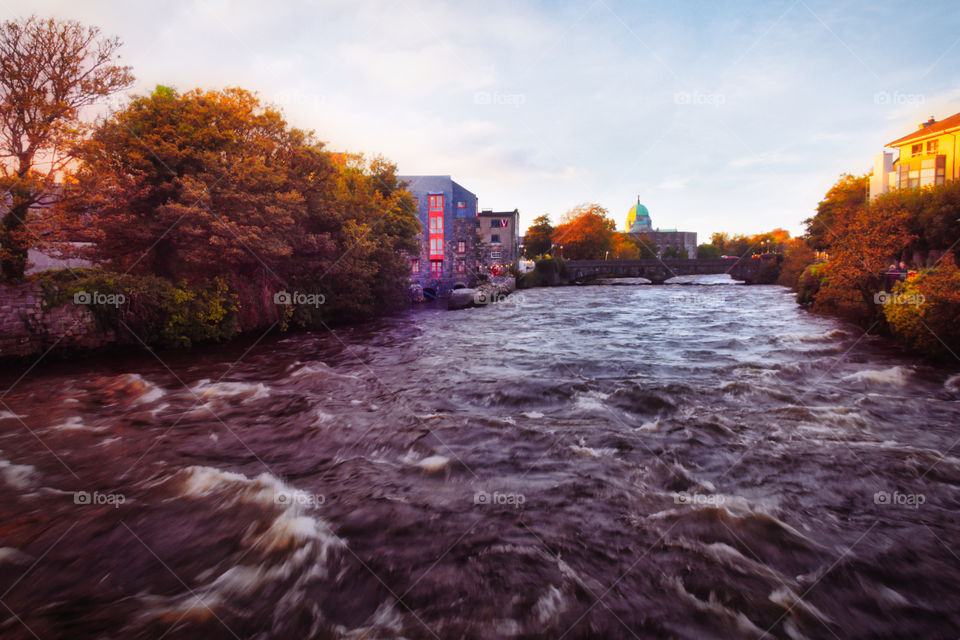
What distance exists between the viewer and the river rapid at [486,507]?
3424 mm

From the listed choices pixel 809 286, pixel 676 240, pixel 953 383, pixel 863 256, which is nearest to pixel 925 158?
pixel 809 286

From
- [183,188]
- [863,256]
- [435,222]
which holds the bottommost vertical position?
[863,256]

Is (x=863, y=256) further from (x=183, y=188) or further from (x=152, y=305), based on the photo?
(x=152, y=305)

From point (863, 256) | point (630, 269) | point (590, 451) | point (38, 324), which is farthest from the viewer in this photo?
point (630, 269)

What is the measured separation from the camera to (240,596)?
3.62 meters

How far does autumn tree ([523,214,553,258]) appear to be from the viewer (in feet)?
255

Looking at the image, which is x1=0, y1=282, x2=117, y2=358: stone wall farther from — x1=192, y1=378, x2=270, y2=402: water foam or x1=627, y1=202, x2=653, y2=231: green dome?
x1=627, y1=202, x2=653, y2=231: green dome

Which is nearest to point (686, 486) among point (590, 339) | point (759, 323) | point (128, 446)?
point (128, 446)
